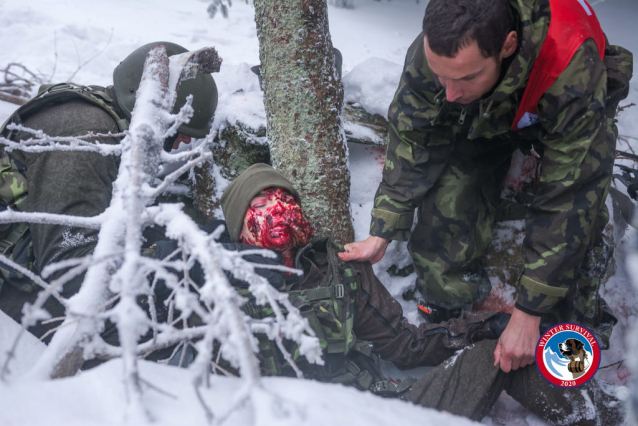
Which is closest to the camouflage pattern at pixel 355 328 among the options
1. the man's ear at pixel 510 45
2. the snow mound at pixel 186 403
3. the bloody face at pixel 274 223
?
the bloody face at pixel 274 223

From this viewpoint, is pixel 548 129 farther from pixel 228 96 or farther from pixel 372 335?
pixel 228 96

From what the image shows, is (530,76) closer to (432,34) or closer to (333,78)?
(432,34)

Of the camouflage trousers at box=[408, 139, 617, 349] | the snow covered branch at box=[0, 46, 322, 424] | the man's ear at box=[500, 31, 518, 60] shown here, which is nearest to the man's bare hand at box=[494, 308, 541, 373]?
the camouflage trousers at box=[408, 139, 617, 349]

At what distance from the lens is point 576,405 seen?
1885 mm

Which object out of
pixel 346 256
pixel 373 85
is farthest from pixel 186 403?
pixel 373 85

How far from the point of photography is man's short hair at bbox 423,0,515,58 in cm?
165

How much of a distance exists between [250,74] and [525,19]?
8.34ft

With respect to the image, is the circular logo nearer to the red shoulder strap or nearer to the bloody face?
the red shoulder strap

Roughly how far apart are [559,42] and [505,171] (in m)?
1.00

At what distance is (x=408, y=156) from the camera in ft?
7.73

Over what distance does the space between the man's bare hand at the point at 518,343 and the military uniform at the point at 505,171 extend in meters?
0.07

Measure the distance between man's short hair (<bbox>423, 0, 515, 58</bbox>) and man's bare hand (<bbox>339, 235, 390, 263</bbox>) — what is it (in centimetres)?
107

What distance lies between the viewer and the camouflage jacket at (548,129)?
1750 mm

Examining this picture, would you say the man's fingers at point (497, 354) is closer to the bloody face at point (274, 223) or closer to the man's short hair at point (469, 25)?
the bloody face at point (274, 223)
